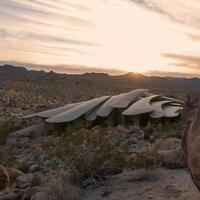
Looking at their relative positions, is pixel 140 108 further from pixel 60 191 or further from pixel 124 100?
pixel 60 191

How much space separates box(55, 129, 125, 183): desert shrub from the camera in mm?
9346

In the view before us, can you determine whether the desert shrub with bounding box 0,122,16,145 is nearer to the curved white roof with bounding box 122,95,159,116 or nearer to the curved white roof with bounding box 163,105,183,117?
the curved white roof with bounding box 122,95,159,116

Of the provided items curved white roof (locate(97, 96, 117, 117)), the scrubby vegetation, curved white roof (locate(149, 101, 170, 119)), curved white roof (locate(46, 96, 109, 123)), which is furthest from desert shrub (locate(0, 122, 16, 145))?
the scrubby vegetation

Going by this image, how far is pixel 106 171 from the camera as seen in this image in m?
9.61

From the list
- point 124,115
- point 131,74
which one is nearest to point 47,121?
point 124,115

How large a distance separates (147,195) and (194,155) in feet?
6.82

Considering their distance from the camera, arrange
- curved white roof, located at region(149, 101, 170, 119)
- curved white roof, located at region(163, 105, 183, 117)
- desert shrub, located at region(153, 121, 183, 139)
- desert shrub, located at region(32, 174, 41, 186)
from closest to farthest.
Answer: desert shrub, located at region(32, 174, 41, 186) < desert shrub, located at region(153, 121, 183, 139) < curved white roof, located at region(163, 105, 183, 117) < curved white roof, located at region(149, 101, 170, 119)

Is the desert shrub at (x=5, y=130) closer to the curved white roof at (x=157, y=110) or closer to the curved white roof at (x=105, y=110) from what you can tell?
the curved white roof at (x=105, y=110)

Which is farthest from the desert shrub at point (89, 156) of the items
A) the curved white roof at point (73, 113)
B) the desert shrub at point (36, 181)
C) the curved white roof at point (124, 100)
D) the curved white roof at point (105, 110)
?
the curved white roof at point (124, 100)

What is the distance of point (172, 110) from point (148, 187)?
974 cm

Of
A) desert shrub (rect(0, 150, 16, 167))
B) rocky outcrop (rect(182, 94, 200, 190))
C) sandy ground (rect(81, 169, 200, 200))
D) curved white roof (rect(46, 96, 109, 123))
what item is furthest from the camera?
curved white roof (rect(46, 96, 109, 123))

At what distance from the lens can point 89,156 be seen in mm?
9500

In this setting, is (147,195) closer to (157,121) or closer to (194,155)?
(194,155)

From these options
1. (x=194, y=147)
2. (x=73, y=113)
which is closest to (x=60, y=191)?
(x=194, y=147)
